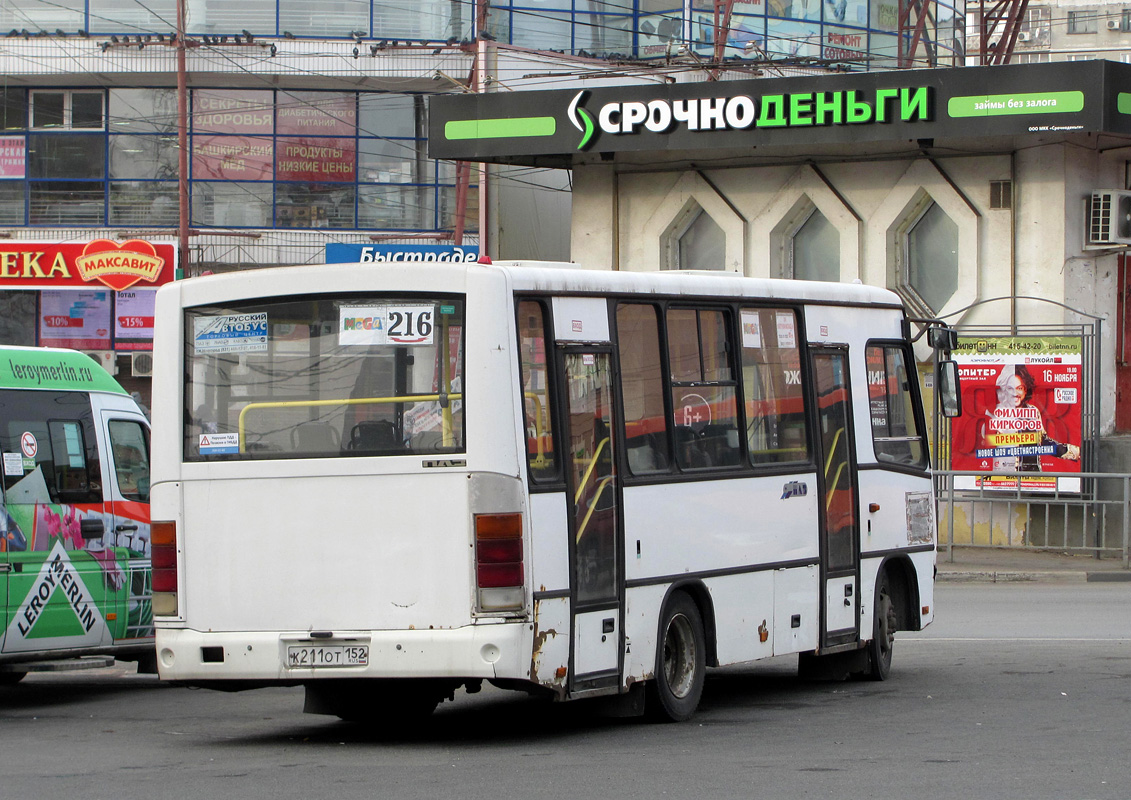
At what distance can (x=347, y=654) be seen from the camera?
8.31m

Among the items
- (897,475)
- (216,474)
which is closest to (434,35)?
(897,475)

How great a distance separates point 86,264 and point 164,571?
90.5 feet

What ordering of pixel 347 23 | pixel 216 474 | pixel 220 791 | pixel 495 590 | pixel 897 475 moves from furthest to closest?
pixel 347 23, pixel 897 475, pixel 216 474, pixel 495 590, pixel 220 791

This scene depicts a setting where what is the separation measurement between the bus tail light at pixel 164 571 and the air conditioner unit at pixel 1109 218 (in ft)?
55.2

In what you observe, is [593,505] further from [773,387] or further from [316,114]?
[316,114]

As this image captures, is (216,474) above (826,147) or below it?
below

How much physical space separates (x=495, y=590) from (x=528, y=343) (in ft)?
4.30

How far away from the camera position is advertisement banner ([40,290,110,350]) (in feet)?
120

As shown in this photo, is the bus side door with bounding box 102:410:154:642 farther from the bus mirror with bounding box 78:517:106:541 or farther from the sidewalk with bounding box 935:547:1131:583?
the sidewalk with bounding box 935:547:1131:583

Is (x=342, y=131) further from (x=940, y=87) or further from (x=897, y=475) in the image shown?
(x=897, y=475)

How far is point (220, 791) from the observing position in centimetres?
732

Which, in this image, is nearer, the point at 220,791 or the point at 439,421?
the point at 220,791

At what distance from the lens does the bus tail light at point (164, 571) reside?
28.8ft

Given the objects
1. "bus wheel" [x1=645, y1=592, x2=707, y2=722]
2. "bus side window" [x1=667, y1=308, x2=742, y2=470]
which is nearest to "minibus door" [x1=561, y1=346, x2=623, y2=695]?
"bus wheel" [x1=645, y1=592, x2=707, y2=722]
